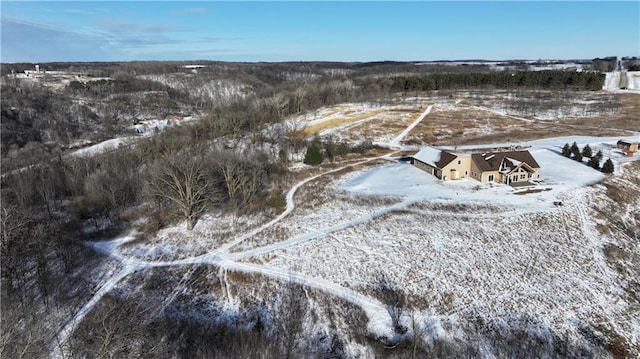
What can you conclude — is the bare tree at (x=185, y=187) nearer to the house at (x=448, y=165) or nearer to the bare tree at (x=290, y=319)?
the bare tree at (x=290, y=319)

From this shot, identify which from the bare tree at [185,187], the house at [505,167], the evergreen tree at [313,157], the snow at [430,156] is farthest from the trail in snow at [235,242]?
the house at [505,167]

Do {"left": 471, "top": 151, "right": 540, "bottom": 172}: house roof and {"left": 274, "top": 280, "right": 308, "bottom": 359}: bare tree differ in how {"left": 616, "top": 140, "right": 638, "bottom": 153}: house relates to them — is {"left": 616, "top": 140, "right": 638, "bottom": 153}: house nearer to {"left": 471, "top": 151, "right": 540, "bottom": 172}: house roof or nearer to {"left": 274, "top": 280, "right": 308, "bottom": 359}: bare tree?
{"left": 471, "top": 151, "right": 540, "bottom": 172}: house roof

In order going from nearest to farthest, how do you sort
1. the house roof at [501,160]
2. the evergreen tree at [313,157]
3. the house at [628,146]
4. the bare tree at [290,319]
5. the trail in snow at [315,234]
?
the bare tree at [290,319] → the trail in snow at [315,234] → the house roof at [501,160] → the evergreen tree at [313,157] → the house at [628,146]

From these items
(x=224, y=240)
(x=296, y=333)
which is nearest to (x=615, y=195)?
(x=296, y=333)

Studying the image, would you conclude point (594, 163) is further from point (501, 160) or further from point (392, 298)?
point (392, 298)

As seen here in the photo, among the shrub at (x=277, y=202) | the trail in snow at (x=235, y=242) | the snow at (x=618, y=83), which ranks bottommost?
the trail in snow at (x=235, y=242)

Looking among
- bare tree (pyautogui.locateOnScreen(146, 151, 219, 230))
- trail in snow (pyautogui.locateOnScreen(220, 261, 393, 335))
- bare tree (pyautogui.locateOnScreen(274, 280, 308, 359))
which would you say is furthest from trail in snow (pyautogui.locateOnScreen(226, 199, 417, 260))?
bare tree (pyautogui.locateOnScreen(146, 151, 219, 230))

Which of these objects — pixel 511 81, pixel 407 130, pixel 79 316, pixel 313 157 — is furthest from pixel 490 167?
pixel 511 81
